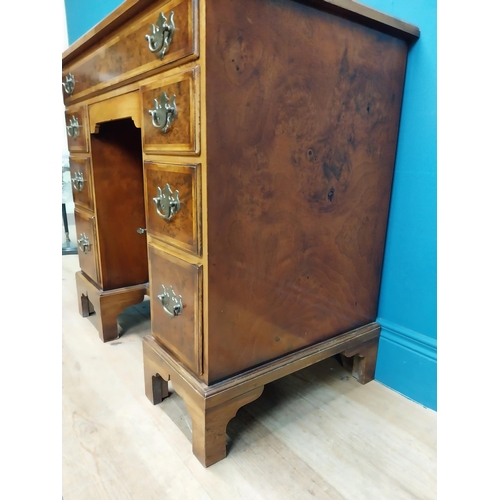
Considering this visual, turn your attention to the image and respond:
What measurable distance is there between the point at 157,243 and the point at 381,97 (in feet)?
2.08

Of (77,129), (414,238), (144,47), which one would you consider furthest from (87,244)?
(414,238)

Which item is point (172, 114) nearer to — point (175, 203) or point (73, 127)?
point (175, 203)

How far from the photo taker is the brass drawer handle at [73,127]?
4.14 feet

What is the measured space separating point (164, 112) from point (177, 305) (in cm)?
39

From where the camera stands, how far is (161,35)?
69 centimetres

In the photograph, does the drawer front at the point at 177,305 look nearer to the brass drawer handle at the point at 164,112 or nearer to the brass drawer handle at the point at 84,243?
the brass drawer handle at the point at 164,112

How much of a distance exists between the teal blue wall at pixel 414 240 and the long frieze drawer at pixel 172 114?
1.92 ft

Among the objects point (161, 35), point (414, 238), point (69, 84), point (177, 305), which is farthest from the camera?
point (69, 84)

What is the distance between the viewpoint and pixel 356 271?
98 cm

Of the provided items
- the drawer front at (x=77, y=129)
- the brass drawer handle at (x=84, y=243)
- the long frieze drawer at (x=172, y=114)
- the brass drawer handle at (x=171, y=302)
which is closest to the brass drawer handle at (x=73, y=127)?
the drawer front at (x=77, y=129)

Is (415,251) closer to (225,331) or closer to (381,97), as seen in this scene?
(381,97)

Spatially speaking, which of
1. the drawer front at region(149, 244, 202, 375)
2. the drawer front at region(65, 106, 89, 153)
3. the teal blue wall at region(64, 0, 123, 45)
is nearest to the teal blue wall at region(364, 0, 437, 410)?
the drawer front at region(149, 244, 202, 375)
